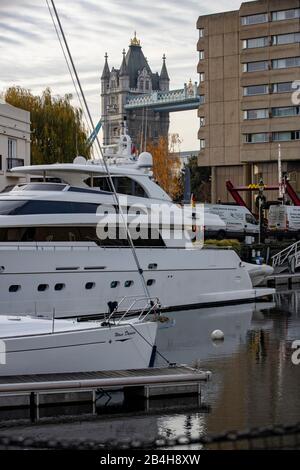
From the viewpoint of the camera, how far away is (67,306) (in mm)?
30219

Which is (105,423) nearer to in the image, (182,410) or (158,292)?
(182,410)

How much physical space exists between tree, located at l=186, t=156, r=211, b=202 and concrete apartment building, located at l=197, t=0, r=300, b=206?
449 inches

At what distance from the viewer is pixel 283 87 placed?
79688 mm

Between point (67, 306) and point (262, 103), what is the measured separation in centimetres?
5384

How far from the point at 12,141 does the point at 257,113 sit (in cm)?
4366

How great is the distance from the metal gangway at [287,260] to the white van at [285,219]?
3641 mm

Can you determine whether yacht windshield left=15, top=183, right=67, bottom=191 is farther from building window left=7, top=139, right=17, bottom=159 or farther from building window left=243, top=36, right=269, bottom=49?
building window left=243, top=36, right=269, bottom=49

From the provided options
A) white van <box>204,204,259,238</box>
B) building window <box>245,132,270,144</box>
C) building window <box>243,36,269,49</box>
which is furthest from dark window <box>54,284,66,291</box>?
building window <box>243,36,269,49</box>

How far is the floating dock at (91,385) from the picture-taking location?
1817 cm

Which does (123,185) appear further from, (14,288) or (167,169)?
(167,169)

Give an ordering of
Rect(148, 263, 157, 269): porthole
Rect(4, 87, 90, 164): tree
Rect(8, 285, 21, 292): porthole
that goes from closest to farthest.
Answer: Rect(8, 285, 21, 292): porthole, Rect(148, 263, 157, 269): porthole, Rect(4, 87, 90, 164): tree

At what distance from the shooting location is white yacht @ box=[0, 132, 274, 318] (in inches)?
1160

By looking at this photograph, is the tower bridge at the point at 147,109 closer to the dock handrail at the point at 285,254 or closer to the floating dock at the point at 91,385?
the dock handrail at the point at 285,254

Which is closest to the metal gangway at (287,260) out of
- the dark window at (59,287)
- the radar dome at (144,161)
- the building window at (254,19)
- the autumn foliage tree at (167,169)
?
the radar dome at (144,161)
